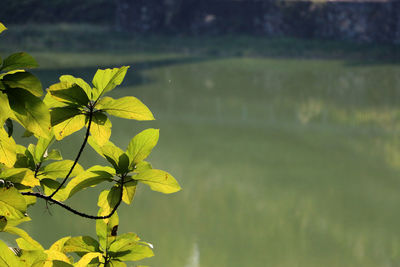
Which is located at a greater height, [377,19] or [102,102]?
[102,102]

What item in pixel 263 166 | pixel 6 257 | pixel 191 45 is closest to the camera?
pixel 6 257

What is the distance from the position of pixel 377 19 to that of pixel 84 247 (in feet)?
23.8

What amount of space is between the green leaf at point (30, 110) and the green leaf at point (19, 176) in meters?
0.07

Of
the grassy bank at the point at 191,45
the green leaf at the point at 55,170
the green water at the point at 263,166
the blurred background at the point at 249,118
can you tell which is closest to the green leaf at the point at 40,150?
the green leaf at the point at 55,170

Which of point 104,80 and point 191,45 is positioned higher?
point 104,80

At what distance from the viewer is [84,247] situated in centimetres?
45

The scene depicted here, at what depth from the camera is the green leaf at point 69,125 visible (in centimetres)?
42

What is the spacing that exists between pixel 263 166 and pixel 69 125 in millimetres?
2899

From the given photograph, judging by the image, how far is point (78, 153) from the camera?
0.41 meters

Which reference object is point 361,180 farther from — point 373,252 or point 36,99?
point 36,99

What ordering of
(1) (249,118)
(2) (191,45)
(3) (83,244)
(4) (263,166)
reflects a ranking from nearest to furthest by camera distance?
(3) (83,244)
(4) (263,166)
(1) (249,118)
(2) (191,45)

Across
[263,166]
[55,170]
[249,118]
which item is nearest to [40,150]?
[55,170]

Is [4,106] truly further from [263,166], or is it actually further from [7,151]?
[263,166]

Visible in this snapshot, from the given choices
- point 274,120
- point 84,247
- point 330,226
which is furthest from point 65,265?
point 274,120
